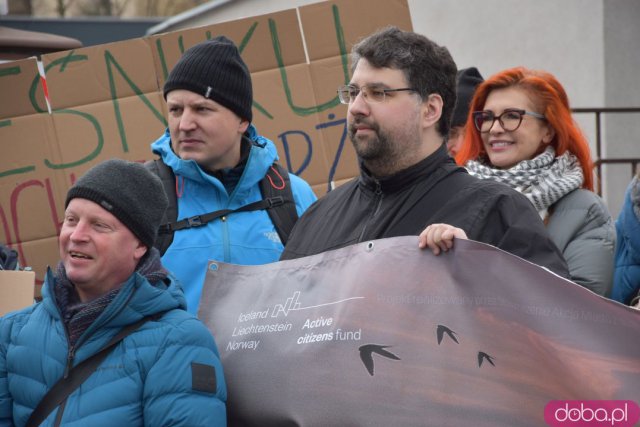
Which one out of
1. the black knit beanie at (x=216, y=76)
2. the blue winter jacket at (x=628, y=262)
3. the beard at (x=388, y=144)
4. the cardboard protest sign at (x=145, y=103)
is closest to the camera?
the beard at (x=388, y=144)

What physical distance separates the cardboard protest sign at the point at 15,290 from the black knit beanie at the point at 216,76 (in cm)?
85

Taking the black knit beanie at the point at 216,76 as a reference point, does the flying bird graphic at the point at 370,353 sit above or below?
below

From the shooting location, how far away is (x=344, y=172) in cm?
503

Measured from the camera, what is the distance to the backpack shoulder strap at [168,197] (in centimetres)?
354

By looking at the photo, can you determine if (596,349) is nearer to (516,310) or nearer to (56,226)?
(516,310)

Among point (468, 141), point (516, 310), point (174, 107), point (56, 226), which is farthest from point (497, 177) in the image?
point (56, 226)

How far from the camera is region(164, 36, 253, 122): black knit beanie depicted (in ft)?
12.3

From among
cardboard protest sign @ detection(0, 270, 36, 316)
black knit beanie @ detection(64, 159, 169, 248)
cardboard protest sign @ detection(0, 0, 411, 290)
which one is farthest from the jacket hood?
cardboard protest sign @ detection(0, 0, 411, 290)

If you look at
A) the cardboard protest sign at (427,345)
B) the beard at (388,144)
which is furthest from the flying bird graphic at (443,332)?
the beard at (388,144)

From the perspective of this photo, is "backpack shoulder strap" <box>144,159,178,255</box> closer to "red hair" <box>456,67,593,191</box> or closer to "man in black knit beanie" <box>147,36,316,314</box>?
"man in black knit beanie" <box>147,36,316,314</box>

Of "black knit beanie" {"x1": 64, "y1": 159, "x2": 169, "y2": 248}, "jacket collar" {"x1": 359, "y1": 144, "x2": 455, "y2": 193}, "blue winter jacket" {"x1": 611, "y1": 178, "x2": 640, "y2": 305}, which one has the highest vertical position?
"black knit beanie" {"x1": 64, "y1": 159, "x2": 169, "y2": 248}

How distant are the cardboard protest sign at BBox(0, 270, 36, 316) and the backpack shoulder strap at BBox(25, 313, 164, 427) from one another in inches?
46.3

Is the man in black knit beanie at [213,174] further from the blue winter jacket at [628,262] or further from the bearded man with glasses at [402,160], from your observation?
the blue winter jacket at [628,262]

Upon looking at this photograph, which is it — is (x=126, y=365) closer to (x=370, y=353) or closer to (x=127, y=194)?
(x=127, y=194)
